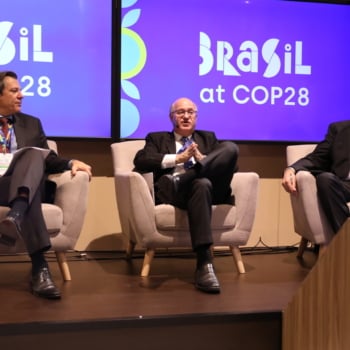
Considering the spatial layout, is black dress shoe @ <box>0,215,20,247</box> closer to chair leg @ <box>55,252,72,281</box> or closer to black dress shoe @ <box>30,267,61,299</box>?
black dress shoe @ <box>30,267,61,299</box>

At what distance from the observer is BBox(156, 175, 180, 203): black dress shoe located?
3008mm

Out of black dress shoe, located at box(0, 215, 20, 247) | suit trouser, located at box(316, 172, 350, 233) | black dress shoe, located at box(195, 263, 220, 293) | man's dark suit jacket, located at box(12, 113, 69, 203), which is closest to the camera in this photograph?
black dress shoe, located at box(0, 215, 20, 247)

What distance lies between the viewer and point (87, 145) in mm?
4066

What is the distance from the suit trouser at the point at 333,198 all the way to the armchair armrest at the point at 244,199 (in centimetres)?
39

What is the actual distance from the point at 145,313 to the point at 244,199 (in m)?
1.12

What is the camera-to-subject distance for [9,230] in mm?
2543

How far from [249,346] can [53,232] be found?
1155 mm

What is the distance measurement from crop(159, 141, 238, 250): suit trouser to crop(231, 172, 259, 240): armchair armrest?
76 millimetres

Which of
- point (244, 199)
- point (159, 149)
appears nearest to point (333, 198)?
point (244, 199)

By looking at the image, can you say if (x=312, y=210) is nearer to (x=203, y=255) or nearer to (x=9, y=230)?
(x=203, y=255)

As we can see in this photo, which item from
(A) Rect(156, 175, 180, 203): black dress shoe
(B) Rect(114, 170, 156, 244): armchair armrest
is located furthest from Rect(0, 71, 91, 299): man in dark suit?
(A) Rect(156, 175, 180, 203): black dress shoe

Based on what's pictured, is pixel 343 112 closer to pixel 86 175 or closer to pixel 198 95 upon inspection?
pixel 198 95

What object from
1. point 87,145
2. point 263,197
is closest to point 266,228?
point 263,197

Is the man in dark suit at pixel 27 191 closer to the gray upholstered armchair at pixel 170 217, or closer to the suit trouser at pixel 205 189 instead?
the gray upholstered armchair at pixel 170 217
